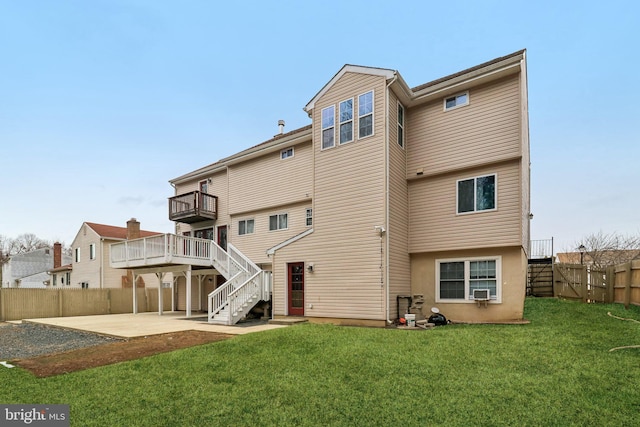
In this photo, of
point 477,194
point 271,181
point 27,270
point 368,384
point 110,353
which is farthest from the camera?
point 27,270

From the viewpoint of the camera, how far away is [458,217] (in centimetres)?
1114

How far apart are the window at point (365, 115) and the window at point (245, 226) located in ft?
25.7

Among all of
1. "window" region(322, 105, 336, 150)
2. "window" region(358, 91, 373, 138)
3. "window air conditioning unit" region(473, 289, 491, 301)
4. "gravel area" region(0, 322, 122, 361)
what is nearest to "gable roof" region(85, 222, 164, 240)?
"gravel area" region(0, 322, 122, 361)

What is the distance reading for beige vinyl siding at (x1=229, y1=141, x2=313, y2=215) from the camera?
1491 cm

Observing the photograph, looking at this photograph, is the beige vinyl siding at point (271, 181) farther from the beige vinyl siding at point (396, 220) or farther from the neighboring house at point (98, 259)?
the neighboring house at point (98, 259)

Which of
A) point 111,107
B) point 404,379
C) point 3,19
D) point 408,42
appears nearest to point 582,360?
point 404,379

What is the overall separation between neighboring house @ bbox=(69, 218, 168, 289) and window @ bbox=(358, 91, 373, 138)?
1839cm

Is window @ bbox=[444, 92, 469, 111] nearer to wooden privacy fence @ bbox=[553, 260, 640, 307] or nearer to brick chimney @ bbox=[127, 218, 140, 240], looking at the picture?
wooden privacy fence @ bbox=[553, 260, 640, 307]

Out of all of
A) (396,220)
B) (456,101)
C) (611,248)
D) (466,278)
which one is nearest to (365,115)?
(456,101)

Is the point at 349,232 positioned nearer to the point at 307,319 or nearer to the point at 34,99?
the point at 307,319

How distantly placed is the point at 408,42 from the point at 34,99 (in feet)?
66.2

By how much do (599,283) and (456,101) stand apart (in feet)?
29.2

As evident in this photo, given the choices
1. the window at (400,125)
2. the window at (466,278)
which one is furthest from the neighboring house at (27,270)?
the window at (466,278)

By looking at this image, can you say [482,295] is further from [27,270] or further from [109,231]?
[27,270]
